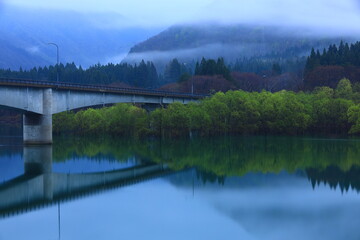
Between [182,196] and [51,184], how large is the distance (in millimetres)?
10589

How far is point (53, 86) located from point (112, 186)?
34.8m

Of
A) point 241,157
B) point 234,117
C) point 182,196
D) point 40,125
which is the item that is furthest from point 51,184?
point 234,117

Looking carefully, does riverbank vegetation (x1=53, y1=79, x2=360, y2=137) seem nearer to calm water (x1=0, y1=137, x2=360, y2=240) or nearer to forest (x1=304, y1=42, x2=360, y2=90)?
Answer: forest (x1=304, y1=42, x2=360, y2=90)

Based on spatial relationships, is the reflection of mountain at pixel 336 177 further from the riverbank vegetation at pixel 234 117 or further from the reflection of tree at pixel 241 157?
the riverbank vegetation at pixel 234 117

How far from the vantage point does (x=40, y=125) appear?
65062mm

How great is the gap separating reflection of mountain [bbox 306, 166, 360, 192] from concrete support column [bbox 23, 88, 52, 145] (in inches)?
1495

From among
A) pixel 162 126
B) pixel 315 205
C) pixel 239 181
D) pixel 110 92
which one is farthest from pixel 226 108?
pixel 315 205

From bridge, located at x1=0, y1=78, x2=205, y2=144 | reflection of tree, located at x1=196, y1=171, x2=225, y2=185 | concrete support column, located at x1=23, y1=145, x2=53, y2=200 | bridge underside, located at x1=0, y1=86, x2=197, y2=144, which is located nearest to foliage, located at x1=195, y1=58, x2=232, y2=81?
bridge, located at x1=0, y1=78, x2=205, y2=144

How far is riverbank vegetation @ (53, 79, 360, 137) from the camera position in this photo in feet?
276

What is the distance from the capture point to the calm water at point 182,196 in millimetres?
22000

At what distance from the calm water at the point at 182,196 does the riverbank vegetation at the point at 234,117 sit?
33052 mm

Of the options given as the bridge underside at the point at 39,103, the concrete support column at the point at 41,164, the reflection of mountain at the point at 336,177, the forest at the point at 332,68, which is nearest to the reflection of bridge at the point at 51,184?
the concrete support column at the point at 41,164

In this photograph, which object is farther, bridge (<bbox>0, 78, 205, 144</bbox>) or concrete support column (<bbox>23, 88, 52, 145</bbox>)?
concrete support column (<bbox>23, 88, 52, 145</bbox>)

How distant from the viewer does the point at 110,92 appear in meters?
78.9
